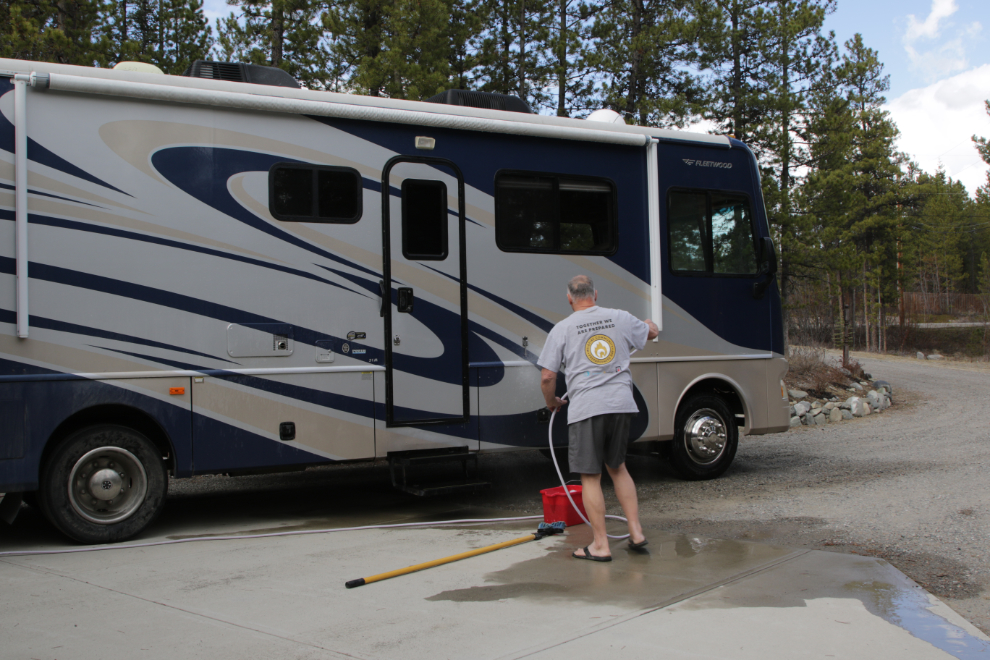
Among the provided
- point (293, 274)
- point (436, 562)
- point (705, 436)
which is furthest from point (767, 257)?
point (436, 562)

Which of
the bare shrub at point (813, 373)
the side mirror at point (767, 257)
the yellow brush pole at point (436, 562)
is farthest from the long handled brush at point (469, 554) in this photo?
the bare shrub at point (813, 373)

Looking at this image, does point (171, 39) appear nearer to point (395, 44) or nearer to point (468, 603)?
point (395, 44)

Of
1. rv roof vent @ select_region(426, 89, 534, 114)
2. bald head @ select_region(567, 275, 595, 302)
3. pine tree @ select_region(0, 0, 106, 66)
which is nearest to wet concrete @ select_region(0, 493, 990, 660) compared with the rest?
bald head @ select_region(567, 275, 595, 302)

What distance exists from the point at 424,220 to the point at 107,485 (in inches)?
124

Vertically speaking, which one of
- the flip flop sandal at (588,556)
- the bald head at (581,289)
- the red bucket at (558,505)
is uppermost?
the bald head at (581,289)

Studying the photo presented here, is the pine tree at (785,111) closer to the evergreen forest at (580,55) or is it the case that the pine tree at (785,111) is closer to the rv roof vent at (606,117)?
the evergreen forest at (580,55)

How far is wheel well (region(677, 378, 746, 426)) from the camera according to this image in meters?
8.34

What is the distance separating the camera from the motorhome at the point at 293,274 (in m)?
5.74

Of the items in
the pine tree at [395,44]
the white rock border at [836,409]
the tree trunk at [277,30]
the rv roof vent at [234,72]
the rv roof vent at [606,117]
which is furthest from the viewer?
the tree trunk at [277,30]

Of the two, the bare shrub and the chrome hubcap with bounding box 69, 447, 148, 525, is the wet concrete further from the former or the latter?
the bare shrub

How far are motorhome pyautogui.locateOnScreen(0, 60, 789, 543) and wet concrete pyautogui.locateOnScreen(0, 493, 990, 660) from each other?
881mm

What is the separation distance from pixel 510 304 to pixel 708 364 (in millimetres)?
2344

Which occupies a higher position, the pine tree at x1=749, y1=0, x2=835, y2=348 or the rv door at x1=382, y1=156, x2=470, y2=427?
the pine tree at x1=749, y1=0, x2=835, y2=348

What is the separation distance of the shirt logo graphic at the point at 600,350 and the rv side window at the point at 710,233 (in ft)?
9.78
